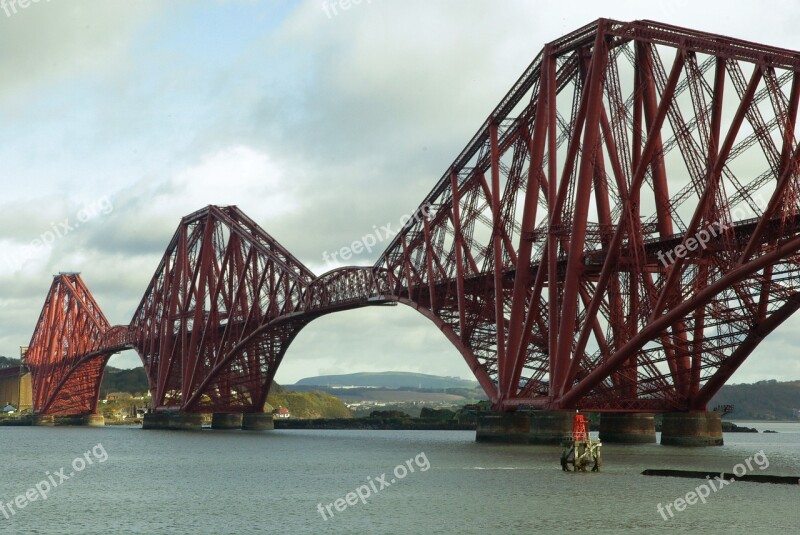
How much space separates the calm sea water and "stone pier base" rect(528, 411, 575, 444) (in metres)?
0.81

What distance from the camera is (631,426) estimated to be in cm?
8331

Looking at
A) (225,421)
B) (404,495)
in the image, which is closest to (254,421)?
(225,421)

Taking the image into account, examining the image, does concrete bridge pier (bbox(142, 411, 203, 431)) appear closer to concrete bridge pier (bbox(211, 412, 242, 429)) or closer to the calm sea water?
concrete bridge pier (bbox(211, 412, 242, 429))

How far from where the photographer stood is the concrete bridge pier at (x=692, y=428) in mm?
76688

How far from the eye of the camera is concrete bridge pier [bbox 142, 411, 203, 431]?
144 meters

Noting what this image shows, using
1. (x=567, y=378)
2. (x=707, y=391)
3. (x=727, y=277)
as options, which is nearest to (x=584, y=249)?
(x=567, y=378)

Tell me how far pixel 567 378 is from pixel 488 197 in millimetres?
21389

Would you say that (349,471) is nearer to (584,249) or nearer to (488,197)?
(584,249)

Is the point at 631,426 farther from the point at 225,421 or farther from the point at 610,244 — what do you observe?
the point at 225,421

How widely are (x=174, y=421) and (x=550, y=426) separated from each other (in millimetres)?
84722

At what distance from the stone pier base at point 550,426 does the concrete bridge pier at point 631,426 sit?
11.3 m

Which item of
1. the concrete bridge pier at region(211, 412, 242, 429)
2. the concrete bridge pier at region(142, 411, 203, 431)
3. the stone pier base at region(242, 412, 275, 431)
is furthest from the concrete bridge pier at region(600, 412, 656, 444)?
the concrete bridge pier at region(142, 411, 203, 431)

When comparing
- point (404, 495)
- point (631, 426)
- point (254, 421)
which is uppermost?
point (254, 421)

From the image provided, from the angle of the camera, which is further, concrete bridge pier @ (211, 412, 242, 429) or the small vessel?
concrete bridge pier @ (211, 412, 242, 429)
